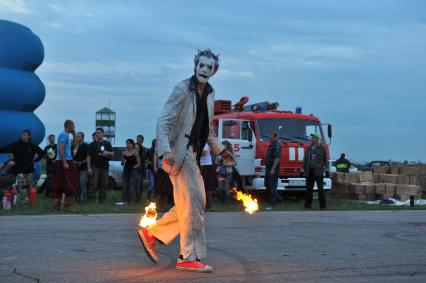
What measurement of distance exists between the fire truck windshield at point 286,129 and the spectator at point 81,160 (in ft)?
16.3

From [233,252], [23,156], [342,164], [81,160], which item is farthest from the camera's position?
[342,164]

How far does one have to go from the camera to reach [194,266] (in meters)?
6.35

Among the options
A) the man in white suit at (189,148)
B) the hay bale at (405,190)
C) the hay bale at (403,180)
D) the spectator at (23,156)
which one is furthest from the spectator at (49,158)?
the man in white suit at (189,148)

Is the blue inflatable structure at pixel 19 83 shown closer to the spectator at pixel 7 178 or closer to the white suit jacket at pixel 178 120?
the spectator at pixel 7 178

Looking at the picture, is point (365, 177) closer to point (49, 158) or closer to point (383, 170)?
point (383, 170)

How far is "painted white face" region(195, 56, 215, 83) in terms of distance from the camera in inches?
256

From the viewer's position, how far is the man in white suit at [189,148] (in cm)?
636

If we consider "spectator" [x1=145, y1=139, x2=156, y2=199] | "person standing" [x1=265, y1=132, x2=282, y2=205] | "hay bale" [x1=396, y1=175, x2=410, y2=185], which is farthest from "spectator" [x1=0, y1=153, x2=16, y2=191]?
"hay bale" [x1=396, y1=175, x2=410, y2=185]

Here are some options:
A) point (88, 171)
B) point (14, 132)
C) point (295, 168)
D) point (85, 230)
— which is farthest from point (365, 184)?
point (85, 230)

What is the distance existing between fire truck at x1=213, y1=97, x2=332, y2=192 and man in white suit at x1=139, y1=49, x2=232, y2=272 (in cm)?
1329

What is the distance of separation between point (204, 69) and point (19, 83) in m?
16.8

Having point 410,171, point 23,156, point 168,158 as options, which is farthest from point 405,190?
point 168,158

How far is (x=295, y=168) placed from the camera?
20.4m

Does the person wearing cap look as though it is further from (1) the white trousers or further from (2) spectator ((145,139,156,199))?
(1) the white trousers
